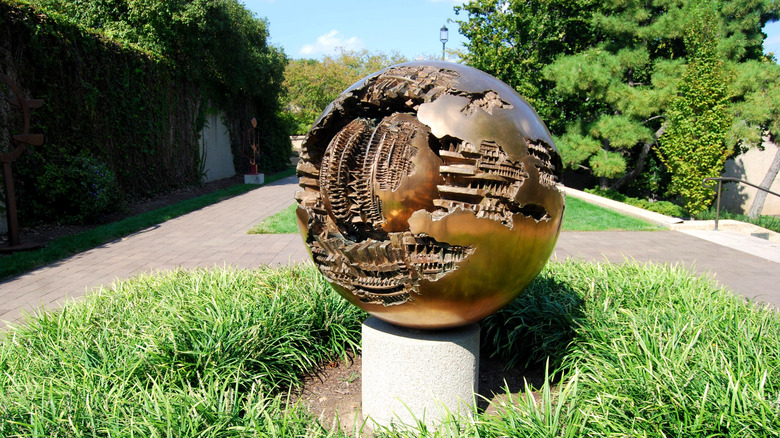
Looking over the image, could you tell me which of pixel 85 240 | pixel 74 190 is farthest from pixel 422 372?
pixel 74 190

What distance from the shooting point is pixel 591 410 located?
2533 millimetres

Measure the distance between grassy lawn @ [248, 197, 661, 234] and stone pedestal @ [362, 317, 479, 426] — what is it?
248 inches

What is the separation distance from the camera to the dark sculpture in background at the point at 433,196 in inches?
97.3

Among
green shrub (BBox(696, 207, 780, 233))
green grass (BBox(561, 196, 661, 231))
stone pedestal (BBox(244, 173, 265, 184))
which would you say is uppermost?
stone pedestal (BBox(244, 173, 265, 184))

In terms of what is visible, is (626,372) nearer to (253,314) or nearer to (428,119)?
(428,119)

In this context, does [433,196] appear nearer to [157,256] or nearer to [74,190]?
[157,256]

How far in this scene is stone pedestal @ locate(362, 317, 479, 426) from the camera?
2.87 meters

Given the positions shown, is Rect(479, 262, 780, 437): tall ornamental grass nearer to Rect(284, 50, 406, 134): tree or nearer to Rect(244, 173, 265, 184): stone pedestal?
Rect(244, 173, 265, 184): stone pedestal

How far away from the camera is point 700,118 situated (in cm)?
1191

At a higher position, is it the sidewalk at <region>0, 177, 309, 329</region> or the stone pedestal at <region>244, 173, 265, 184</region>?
the stone pedestal at <region>244, 173, 265, 184</region>

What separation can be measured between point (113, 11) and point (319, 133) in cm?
1431

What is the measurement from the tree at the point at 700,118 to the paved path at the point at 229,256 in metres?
3.49

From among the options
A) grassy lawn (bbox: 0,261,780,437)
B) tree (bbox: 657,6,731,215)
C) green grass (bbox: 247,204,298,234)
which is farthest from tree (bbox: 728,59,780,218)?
green grass (bbox: 247,204,298,234)

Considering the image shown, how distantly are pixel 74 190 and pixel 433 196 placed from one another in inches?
358
